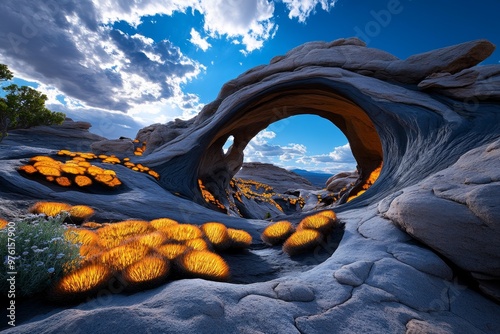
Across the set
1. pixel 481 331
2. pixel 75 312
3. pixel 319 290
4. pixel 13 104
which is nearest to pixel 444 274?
pixel 481 331

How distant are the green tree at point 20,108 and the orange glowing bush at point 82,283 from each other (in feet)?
80.5

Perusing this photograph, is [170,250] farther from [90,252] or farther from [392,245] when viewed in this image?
[392,245]

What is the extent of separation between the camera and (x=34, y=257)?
8.75 ft

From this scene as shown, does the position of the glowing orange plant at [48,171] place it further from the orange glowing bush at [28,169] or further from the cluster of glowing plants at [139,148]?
the cluster of glowing plants at [139,148]

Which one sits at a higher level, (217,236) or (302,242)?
(302,242)

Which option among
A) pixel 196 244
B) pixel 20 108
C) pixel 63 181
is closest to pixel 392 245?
pixel 196 244

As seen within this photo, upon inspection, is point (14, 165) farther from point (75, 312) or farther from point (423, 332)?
point (423, 332)

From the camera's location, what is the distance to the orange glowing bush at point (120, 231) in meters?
4.11

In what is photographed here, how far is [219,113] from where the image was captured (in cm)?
1744

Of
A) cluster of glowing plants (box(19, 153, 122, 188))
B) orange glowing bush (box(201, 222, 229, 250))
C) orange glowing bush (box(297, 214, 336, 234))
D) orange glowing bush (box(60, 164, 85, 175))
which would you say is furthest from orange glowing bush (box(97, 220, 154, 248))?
orange glowing bush (box(60, 164, 85, 175))

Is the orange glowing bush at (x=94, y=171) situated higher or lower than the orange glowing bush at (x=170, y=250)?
higher

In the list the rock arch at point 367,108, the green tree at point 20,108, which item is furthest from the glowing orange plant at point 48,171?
the green tree at point 20,108

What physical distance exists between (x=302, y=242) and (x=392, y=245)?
1539 mm

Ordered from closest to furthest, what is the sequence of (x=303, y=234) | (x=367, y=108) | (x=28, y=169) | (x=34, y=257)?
1. (x=34, y=257)
2. (x=303, y=234)
3. (x=28, y=169)
4. (x=367, y=108)
